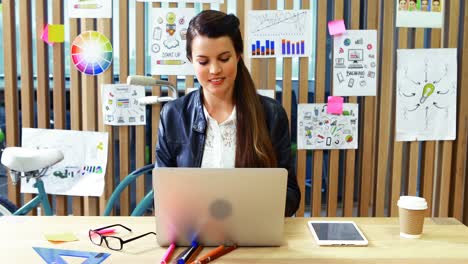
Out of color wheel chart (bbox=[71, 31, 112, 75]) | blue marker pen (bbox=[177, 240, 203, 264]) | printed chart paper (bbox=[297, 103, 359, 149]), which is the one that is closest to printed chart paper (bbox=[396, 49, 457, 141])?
printed chart paper (bbox=[297, 103, 359, 149])

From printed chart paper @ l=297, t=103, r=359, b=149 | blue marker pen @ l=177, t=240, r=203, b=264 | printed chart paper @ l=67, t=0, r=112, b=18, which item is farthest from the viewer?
printed chart paper @ l=297, t=103, r=359, b=149

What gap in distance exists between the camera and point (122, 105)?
232 centimetres

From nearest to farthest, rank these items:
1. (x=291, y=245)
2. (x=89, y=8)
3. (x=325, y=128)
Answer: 1. (x=291, y=245)
2. (x=89, y=8)
3. (x=325, y=128)

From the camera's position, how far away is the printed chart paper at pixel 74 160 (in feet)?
7.72

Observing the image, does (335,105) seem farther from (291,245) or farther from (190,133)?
(291,245)

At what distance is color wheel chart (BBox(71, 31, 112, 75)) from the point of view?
7.48ft

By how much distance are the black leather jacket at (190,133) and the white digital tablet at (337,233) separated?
37cm

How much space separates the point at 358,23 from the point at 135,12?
43.3 inches

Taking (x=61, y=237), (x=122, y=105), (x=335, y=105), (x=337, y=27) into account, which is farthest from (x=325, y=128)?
(x=61, y=237)

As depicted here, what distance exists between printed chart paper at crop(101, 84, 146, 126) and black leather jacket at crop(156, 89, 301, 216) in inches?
23.2

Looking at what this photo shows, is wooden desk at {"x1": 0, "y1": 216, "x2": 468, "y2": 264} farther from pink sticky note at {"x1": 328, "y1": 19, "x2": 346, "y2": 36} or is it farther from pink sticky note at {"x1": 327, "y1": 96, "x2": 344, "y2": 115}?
pink sticky note at {"x1": 328, "y1": 19, "x2": 346, "y2": 36}

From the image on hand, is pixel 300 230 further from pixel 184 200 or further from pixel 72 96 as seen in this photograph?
pixel 72 96

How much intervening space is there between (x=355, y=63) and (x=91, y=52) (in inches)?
51.3

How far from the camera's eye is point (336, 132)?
7.80 feet
